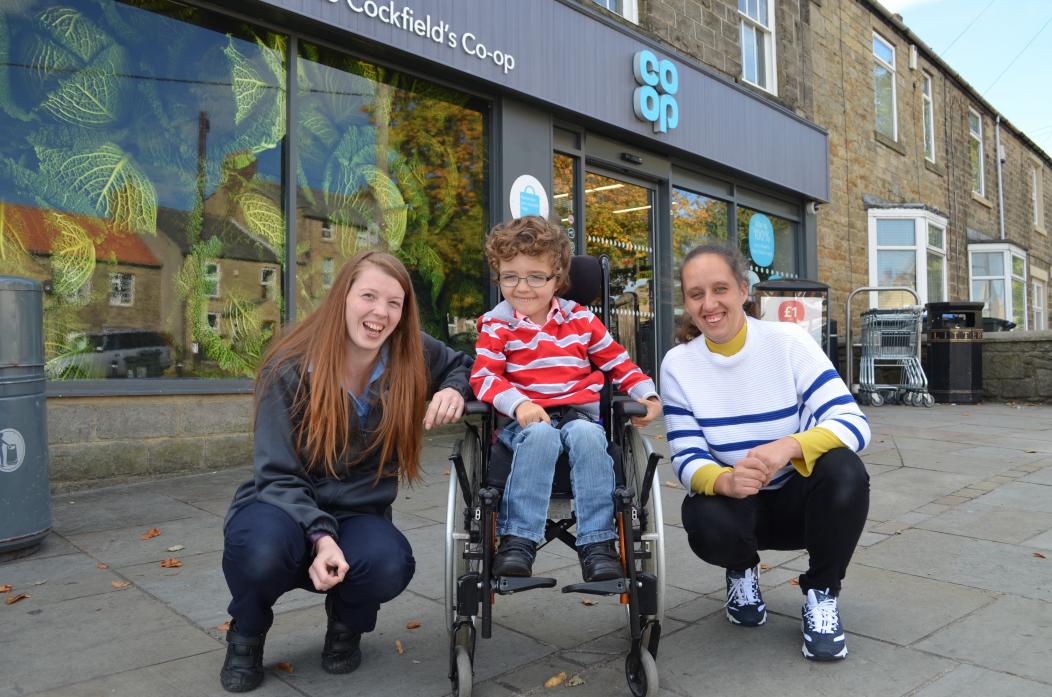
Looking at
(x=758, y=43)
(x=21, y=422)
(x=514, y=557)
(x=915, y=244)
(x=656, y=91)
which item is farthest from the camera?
(x=915, y=244)

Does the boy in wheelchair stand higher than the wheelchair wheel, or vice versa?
the boy in wheelchair

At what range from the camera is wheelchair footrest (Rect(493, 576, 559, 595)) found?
218 cm

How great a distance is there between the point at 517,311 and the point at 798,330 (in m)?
1.05

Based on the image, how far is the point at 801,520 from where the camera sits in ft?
8.93

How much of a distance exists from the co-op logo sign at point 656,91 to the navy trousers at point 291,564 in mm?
7547

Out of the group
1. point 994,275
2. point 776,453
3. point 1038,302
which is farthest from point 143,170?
point 1038,302

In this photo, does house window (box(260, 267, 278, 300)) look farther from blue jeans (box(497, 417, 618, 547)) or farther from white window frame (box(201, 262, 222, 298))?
blue jeans (box(497, 417, 618, 547))

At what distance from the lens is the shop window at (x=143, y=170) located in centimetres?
530

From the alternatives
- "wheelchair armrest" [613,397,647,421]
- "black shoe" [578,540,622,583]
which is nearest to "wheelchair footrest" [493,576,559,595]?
"black shoe" [578,540,622,583]

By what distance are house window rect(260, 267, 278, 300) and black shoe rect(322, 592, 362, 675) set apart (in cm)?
418

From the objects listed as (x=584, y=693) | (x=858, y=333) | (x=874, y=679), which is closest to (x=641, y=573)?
(x=584, y=693)

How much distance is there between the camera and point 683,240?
34.2 feet

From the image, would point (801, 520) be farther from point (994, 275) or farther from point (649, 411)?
point (994, 275)

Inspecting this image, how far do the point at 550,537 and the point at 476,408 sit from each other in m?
0.49
